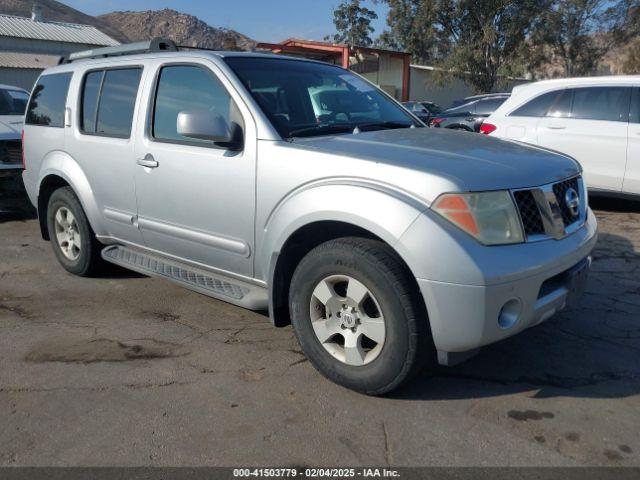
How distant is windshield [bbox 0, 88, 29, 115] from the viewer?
28.6 feet

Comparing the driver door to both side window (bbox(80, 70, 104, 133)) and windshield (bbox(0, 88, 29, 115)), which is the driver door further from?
windshield (bbox(0, 88, 29, 115))

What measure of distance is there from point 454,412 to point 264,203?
152 centimetres

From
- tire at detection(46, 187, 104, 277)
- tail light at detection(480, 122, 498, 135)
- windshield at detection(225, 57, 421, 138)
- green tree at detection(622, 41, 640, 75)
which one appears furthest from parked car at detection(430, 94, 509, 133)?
green tree at detection(622, 41, 640, 75)

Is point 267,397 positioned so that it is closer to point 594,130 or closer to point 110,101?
point 110,101

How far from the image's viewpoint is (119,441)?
280 cm

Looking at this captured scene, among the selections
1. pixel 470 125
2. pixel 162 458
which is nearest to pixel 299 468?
pixel 162 458

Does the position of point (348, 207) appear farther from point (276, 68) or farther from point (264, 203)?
point (276, 68)

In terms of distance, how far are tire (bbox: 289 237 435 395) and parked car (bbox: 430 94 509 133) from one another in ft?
34.8

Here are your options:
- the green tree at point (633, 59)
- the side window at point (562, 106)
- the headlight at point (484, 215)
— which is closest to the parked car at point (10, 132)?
the headlight at point (484, 215)

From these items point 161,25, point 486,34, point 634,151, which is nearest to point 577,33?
point 486,34

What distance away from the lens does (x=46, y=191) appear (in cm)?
541

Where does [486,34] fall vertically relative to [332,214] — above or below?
above

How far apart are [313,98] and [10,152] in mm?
5289

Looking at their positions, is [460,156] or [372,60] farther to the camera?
[372,60]
